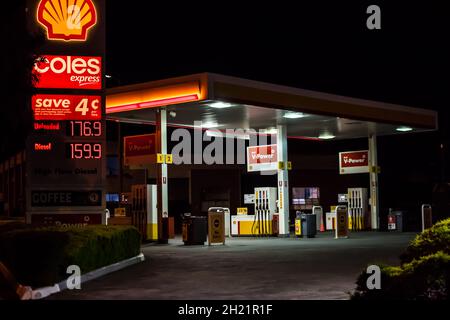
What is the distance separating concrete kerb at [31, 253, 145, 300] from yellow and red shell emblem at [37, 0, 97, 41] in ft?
19.2

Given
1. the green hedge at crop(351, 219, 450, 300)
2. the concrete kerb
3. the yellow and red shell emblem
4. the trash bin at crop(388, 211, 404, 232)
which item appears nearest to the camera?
the green hedge at crop(351, 219, 450, 300)

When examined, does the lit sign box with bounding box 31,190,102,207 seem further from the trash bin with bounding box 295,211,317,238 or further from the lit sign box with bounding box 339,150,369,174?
the lit sign box with bounding box 339,150,369,174

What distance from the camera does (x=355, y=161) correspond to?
37344mm

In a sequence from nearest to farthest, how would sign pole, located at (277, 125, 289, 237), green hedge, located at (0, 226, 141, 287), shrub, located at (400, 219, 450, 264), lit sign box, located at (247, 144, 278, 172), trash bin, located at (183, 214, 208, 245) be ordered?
1. shrub, located at (400, 219, 450, 264)
2. green hedge, located at (0, 226, 141, 287)
3. trash bin, located at (183, 214, 208, 245)
4. sign pole, located at (277, 125, 289, 237)
5. lit sign box, located at (247, 144, 278, 172)

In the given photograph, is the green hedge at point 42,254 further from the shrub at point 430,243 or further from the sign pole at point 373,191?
the sign pole at point 373,191

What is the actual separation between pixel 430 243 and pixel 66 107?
1049cm

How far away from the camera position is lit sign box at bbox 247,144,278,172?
3256 centimetres

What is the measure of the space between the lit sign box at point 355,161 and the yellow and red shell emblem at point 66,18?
20602mm

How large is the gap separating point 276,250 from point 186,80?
6188 millimetres

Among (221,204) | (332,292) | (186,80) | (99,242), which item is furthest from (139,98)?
(221,204)

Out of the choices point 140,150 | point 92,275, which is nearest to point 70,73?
point 92,275

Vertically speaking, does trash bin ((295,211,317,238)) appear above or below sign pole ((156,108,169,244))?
below

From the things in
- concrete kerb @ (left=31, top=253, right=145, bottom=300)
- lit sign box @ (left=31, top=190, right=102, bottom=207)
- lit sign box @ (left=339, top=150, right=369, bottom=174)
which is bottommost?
concrete kerb @ (left=31, top=253, right=145, bottom=300)

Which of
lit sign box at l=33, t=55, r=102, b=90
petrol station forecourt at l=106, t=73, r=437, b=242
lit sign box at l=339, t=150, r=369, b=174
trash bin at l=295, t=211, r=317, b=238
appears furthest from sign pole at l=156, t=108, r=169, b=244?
lit sign box at l=339, t=150, r=369, b=174
